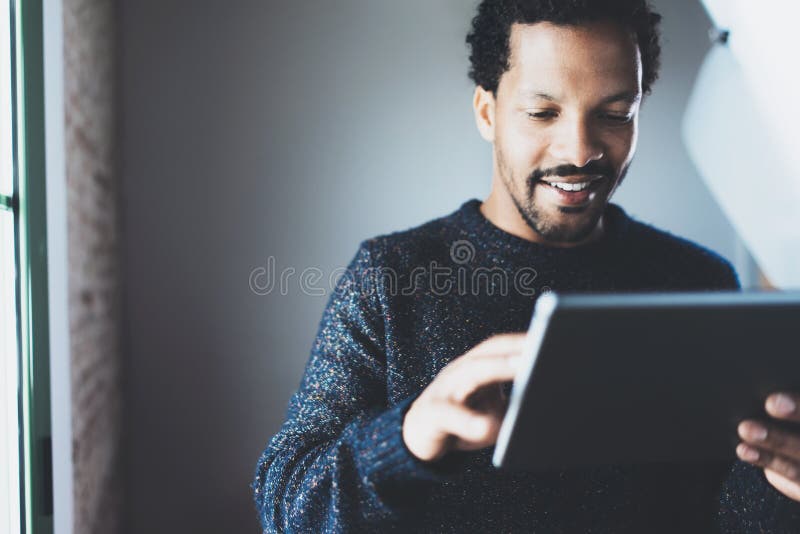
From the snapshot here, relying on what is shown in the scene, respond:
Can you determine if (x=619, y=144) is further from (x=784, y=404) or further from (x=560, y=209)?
(x=784, y=404)

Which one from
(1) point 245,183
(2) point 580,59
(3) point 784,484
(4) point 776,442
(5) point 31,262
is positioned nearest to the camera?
(4) point 776,442

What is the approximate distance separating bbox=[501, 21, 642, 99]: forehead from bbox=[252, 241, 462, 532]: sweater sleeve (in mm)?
368

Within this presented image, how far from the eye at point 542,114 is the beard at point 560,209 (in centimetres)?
8

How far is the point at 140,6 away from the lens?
1609 millimetres

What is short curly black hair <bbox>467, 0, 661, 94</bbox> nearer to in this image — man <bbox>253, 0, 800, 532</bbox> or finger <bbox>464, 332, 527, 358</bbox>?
man <bbox>253, 0, 800, 532</bbox>

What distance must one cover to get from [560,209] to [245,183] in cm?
96

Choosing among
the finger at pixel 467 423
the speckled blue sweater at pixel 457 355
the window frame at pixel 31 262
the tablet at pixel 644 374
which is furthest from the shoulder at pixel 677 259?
the window frame at pixel 31 262

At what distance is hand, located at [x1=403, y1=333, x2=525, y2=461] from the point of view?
1.75 ft

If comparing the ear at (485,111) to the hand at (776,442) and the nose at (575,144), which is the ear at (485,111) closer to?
the nose at (575,144)

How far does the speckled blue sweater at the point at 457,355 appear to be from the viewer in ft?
2.61

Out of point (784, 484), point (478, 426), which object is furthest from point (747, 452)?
point (478, 426)

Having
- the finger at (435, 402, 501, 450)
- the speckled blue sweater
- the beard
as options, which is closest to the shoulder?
the speckled blue sweater

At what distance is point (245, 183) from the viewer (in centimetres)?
167

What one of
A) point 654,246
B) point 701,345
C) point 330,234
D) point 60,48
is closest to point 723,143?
point 654,246
